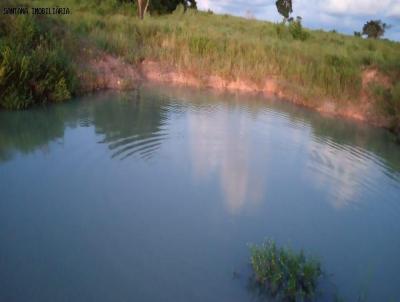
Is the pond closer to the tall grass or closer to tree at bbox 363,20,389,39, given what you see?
the tall grass

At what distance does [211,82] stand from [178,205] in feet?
27.9

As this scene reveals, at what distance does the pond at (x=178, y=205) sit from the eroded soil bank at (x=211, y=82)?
188cm

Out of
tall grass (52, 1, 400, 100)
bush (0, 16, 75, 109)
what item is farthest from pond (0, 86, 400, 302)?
tall grass (52, 1, 400, 100)

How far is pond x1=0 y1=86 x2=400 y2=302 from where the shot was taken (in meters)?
3.67

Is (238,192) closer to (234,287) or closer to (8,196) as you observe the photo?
(234,287)

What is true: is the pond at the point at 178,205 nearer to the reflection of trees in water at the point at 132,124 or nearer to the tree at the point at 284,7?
the reflection of trees in water at the point at 132,124

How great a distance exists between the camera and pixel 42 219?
14.3 ft

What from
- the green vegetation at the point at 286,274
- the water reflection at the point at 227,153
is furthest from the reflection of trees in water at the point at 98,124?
the green vegetation at the point at 286,274

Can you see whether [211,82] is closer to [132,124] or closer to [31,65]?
[132,124]

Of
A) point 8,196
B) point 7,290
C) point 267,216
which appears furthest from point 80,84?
point 7,290

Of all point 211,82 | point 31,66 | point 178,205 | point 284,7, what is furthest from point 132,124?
point 284,7

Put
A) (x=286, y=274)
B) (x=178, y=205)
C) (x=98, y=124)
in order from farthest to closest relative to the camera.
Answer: (x=98, y=124)
(x=178, y=205)
(x=286, y=274)

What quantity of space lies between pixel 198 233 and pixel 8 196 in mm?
2121

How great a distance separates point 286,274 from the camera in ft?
11.9
